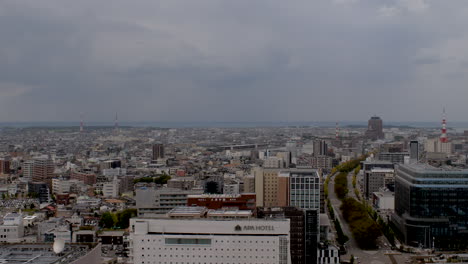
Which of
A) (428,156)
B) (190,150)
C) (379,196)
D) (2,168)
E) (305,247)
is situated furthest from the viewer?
(190,150)

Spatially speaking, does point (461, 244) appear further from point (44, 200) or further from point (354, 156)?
point (354, 156)

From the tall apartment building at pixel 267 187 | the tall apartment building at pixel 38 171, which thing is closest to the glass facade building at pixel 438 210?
the tall apartment building at pixel 267 187

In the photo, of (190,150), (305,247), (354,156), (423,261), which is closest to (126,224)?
(305,247)

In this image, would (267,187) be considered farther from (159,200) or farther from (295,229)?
(295,229)

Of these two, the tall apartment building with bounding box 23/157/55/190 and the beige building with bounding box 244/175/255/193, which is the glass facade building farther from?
the tall apartment building with bounding box 23/157/55/190

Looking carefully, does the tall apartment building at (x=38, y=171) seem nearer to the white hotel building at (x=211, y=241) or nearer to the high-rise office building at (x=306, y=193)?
the high-rise office building at (x=306, y=193)

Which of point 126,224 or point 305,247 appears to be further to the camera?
point 126,224

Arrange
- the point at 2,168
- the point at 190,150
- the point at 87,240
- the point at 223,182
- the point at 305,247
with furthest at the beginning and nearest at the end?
1. the point at 190,150
2. the point at 2,168
3. the point at 223,182
4. the point at 87,240
5. the point at 305,247
